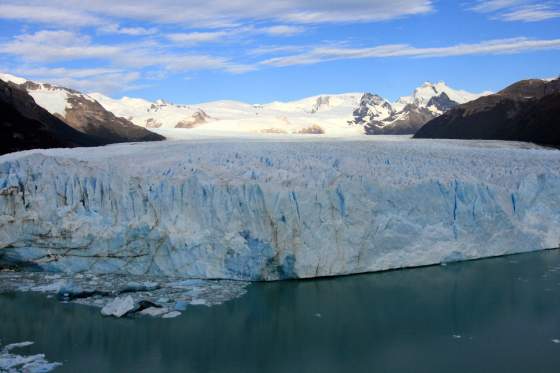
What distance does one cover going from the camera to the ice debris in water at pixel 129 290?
409 inches

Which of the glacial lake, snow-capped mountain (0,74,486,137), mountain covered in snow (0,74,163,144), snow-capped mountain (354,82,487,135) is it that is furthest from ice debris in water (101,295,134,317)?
snow-capped mountain (354,82,487,135)

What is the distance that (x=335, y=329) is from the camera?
10047 millimetres

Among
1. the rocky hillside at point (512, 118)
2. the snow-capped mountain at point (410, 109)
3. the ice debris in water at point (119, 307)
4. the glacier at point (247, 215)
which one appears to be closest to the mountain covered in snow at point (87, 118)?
the rocky hillside at point (512, 118)

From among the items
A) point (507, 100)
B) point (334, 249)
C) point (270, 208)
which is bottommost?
point (334, 249)

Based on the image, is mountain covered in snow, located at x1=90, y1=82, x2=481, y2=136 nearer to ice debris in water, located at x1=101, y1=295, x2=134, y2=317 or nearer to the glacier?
the glacier

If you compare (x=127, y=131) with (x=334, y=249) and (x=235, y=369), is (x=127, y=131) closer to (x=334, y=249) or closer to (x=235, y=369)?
(x=334, y=249)

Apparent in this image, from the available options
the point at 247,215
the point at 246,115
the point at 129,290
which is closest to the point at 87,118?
the point at 246,115

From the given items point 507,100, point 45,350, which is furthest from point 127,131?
point 45,350

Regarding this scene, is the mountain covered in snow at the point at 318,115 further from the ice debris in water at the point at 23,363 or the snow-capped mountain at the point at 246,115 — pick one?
the ice debris in water at the point at 23,363

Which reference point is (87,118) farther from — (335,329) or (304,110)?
(304,110)

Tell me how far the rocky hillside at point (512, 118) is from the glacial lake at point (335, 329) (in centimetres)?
1399

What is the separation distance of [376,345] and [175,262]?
4.22 metres

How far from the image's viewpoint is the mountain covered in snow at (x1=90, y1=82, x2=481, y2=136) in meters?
68.6

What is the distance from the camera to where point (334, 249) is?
12141 mm
